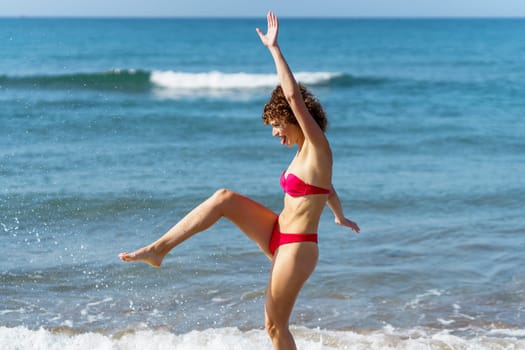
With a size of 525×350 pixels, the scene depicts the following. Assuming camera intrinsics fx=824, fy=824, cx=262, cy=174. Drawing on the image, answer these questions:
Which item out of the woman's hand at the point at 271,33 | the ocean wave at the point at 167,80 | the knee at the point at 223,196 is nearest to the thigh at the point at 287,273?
the knee at the point at 223,196

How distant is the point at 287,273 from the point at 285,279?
0.04 metres

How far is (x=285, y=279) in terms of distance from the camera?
470 centimetres

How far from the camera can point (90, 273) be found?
8.45 meters

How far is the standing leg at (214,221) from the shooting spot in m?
4.75

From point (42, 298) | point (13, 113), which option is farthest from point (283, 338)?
point (13, 113)

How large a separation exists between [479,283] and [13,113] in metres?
14.0

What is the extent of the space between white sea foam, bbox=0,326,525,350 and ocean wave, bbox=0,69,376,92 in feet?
69.7

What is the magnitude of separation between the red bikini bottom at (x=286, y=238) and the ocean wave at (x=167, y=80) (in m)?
23.3

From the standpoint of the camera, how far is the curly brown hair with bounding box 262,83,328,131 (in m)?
4.69

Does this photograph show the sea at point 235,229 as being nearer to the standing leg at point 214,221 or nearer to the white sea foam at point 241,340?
the white sea foam at point 241,340

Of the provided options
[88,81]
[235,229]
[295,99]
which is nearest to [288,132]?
[295,99]

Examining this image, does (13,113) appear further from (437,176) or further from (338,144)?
(437,176)

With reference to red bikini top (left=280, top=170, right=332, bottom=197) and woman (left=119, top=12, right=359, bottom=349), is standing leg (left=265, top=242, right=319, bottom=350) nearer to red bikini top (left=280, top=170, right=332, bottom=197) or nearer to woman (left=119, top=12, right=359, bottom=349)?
woman (left=119, top=12, right=359, bottom=349)

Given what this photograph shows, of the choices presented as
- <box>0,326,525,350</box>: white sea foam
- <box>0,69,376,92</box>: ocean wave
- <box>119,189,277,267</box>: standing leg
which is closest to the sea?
<box>0,326,525,350</box>: white sea foam
